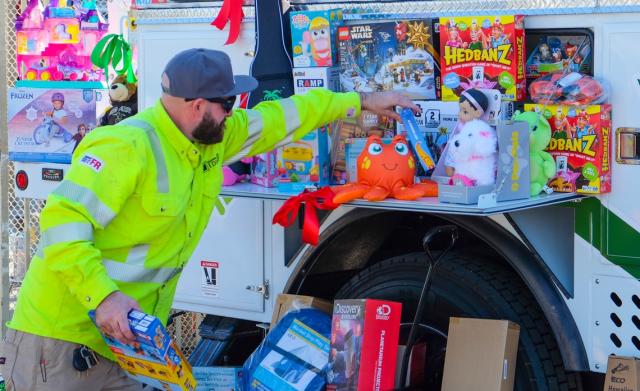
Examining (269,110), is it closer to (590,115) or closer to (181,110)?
(181,110)

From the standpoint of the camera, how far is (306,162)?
4160mm

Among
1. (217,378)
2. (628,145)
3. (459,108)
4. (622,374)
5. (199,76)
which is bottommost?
(217,378)

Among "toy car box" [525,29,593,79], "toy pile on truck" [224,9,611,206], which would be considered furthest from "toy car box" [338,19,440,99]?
"toy car box" [525,29,593,79]

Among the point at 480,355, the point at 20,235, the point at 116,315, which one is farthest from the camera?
the point at 20,235

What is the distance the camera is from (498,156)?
11.6 ft

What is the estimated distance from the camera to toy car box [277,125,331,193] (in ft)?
13.6

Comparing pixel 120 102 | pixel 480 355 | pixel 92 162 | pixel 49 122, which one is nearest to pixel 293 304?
pixel 480 355

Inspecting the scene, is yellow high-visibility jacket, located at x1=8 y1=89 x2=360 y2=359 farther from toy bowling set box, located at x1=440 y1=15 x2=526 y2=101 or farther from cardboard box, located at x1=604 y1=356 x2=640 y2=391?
cardboard box, located at x1=604 y1=356 x2=640 y2=391

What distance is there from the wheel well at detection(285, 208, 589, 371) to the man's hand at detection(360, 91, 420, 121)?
15.0 inches

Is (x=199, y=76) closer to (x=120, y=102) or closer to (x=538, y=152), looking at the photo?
(x=538, y=152)

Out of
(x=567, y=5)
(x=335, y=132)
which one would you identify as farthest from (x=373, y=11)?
(x=567, y=5)

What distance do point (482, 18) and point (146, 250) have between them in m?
1.38

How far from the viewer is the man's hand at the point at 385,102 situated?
3857 millimetres

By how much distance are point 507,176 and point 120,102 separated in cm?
247
